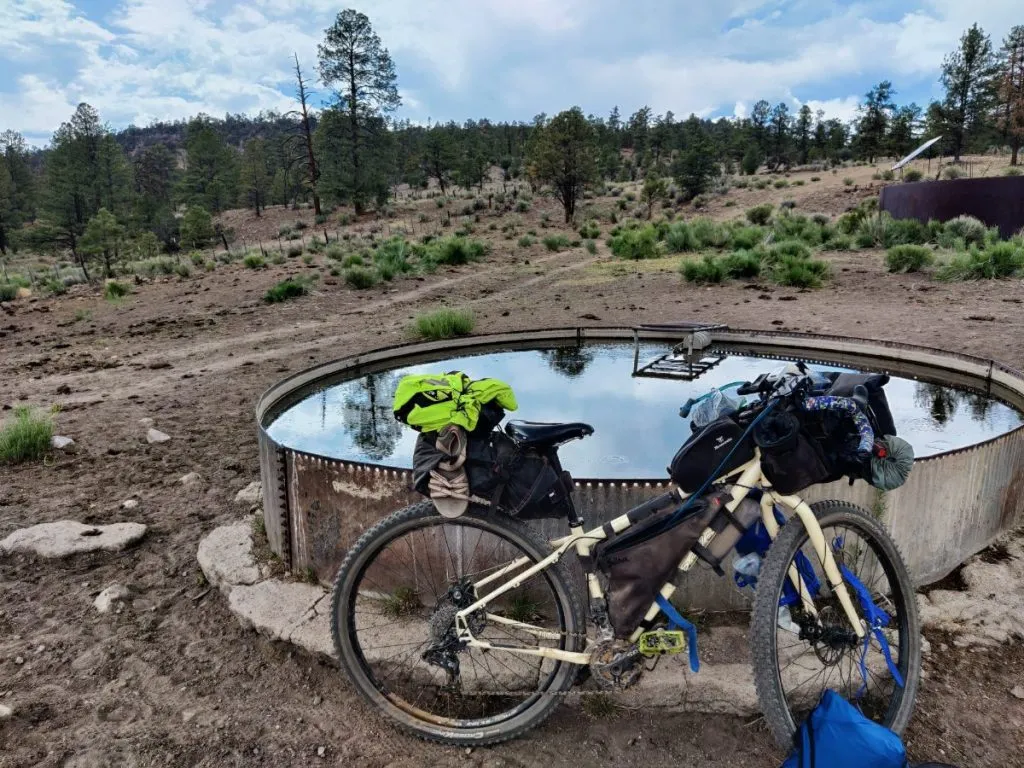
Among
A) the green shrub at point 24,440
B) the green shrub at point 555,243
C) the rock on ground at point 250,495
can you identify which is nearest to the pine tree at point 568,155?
the green shrub at point 555,243

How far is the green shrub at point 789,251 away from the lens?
543 inches

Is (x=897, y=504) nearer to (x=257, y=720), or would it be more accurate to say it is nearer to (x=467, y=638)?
(x=467, y=638)

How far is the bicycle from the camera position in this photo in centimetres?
205

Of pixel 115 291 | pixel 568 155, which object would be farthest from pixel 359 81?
pixel 115 291

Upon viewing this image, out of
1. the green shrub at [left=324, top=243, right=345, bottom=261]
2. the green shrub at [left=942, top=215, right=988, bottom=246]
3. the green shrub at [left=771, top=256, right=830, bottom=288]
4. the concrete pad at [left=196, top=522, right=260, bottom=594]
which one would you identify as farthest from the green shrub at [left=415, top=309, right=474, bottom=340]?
the green shrub at [left=942, top=215, right=988, bottom=246]

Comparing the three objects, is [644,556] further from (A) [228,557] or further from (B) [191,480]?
(B) [191,480]

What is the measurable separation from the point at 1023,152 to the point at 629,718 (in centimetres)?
6361

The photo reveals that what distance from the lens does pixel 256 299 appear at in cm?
1321

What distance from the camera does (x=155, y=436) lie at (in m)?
5.57

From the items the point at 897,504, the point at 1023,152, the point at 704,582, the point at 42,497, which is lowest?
the point at 42,497

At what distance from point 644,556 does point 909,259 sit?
1264 cm

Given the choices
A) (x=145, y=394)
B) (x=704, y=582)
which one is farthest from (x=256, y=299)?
(x=704, y=582)

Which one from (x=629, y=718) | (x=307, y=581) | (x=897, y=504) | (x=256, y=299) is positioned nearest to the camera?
(x=629, y=718)

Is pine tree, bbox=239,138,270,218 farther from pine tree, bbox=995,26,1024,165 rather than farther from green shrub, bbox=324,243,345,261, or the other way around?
pine tree, bbox=995,26,1024,165
